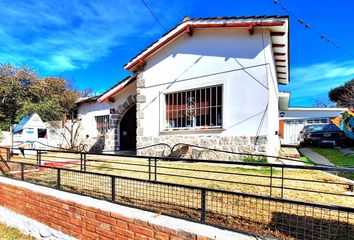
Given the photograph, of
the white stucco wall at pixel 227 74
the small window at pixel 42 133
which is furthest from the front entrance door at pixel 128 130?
the small window at pixel 42 133

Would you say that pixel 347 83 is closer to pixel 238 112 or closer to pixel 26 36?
pixel 238 112

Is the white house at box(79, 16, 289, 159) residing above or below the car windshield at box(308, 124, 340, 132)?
above

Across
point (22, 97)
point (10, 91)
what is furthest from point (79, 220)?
point (22, 97)

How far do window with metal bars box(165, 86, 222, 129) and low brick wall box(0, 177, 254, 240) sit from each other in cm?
555

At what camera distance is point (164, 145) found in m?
9.60

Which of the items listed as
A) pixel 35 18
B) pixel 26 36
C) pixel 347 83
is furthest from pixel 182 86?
pixel 347 83

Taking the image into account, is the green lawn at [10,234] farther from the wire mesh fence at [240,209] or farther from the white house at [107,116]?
the white house at [107,116]

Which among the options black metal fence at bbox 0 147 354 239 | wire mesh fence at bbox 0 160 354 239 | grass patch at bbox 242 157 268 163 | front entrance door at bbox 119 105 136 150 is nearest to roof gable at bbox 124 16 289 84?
front entrance door at bbox 119 105 136 150

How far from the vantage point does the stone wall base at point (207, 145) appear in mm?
7836

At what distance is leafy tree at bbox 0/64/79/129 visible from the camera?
17438mm

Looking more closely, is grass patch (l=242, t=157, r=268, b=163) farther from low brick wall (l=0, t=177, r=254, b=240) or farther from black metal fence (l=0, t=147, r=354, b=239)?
low brick wall (l=0, t=177, r=254, b=240)

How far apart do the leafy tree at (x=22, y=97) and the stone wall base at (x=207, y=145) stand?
34.7 ft

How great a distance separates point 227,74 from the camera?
8312 millimetres

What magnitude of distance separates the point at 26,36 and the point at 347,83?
100 ft
